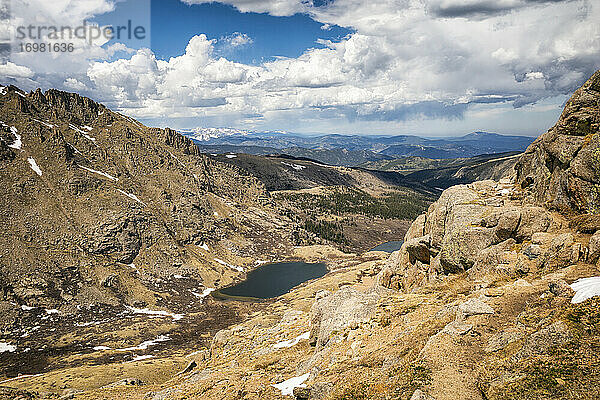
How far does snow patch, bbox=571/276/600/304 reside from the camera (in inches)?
648

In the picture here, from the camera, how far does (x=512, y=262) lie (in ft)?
85.3

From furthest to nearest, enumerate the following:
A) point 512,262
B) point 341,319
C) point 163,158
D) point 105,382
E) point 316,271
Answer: point 163,158, point 316,271, point 105,382, point 341,319, point 512,262

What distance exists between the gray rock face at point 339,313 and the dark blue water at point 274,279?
4610 inches

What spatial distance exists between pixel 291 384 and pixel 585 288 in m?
19.3

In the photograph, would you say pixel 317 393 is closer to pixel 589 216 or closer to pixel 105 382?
pixel 589 216

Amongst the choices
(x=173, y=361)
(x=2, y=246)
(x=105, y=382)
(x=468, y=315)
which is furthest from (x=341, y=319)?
(x=2, y=246)

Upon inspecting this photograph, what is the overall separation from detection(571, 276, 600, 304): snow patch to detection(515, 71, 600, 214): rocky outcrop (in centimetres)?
973

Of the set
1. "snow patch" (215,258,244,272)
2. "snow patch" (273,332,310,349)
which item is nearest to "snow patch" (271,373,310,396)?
"snow patch" (273,332,310,349)

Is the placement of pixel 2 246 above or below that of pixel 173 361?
above

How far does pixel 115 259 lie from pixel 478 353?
498ft

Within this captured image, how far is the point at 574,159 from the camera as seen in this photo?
27.5 m

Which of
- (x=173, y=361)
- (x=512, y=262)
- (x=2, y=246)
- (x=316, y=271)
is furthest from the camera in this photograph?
(x=316, y=271)

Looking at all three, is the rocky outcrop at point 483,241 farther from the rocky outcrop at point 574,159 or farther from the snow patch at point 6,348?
the snow patch at point 6,348

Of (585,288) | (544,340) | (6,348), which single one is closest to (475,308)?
(585,288)
